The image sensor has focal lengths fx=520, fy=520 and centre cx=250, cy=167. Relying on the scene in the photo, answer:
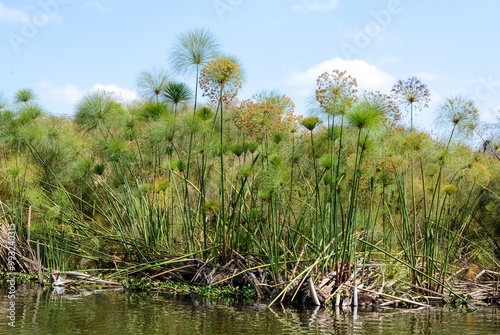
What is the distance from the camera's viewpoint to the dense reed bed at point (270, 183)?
311 inches

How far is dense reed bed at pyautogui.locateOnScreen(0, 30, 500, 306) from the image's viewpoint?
7.91 m

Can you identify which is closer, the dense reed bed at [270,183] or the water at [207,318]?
the water at [207,318]

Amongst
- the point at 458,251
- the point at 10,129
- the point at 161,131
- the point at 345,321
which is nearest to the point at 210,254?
the point at 161,131

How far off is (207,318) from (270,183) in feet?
7.34

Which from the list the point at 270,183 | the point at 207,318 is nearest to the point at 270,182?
the point at 270,183

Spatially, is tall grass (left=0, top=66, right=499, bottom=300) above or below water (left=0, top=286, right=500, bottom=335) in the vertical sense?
above

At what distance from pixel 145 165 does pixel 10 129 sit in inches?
122

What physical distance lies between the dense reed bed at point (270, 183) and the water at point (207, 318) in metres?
0.74

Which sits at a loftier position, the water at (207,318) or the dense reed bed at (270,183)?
the dense reed bed at (270,183)

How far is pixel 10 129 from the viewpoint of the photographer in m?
11.3

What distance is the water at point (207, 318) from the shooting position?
5.79m

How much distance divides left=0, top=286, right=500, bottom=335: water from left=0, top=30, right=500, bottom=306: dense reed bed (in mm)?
738

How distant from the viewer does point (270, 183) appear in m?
7.77

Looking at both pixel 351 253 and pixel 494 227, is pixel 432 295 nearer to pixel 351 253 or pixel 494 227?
pixel 351 253
